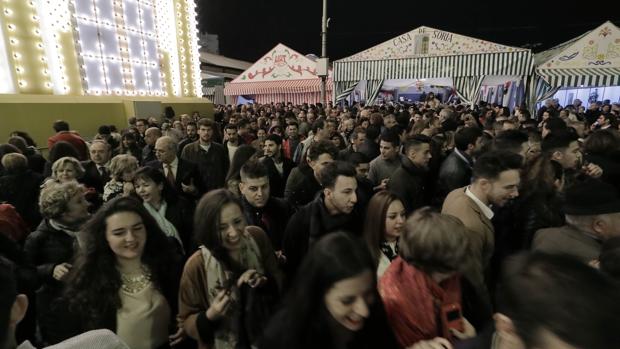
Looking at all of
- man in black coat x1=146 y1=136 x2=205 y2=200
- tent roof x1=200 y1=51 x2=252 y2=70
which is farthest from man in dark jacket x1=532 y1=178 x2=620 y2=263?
tent roof x1=200 y1=51 x2=252 y2=70

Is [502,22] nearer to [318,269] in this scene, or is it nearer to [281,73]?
[281,73]

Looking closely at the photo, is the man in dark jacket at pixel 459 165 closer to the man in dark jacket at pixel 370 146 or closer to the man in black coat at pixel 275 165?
the man in dark jacket at pixel 370 146

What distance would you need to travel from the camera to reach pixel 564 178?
3.83 metres

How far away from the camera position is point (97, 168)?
477 cm

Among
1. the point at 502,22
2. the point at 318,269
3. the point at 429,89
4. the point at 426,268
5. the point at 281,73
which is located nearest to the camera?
the point at 318,269

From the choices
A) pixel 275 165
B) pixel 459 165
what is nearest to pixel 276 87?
pixel 275 165

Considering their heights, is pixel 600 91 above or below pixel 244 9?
below

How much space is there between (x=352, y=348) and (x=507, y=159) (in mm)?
2108

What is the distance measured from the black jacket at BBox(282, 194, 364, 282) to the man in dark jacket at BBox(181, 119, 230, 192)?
106 inches

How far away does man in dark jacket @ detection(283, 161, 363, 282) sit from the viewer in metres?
2.87

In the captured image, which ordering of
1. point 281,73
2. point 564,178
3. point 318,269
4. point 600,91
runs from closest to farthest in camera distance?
point 318,269 → point 564,178 → point 600,91 → point 281,73

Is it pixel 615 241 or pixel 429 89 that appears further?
pixel 429 89

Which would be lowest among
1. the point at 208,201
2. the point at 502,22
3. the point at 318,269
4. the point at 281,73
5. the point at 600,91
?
the point at 318,269

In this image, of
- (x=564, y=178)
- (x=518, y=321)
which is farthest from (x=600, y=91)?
(x=518, y=321)
